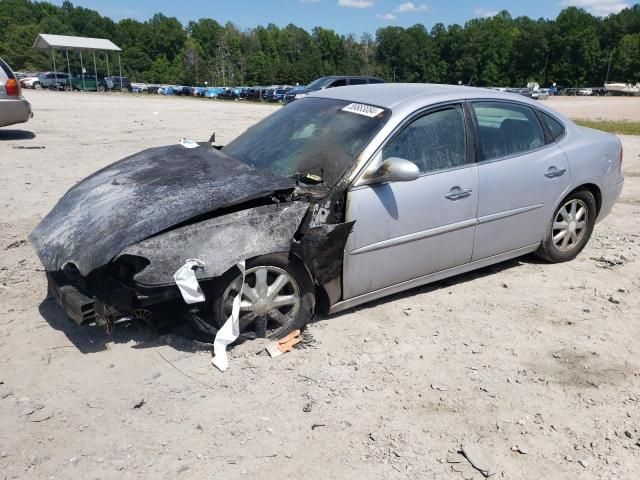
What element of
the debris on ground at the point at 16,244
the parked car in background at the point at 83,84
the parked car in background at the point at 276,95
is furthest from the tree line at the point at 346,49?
the debris on ground at the point at 16,244

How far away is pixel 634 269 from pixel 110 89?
51791mm

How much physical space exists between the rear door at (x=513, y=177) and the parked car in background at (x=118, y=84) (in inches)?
2005

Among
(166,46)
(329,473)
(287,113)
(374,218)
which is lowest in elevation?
(329,473)

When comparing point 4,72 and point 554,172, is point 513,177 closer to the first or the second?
point 554,172

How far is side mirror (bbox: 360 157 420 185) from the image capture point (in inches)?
138

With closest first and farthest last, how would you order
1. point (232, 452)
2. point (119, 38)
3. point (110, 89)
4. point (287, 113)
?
point (232, 452) → point (287, 113) → point (110, 89) → point (119, 38)

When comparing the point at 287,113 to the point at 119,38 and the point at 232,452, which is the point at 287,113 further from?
the point at 119,38

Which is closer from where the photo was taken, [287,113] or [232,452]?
[232,452]

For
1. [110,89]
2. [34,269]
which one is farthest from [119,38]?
[34,269]

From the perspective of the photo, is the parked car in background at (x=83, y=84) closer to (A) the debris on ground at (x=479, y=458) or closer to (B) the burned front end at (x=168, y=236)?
(B) the burned front end at (x=168, y=236)

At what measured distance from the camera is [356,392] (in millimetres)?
3076

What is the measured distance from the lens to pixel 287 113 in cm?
456

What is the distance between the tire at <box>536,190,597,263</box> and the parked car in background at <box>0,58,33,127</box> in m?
11.1

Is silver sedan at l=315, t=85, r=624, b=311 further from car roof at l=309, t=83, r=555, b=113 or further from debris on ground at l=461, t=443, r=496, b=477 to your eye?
debris on ground at l=461, t=443, r=496, b=477
